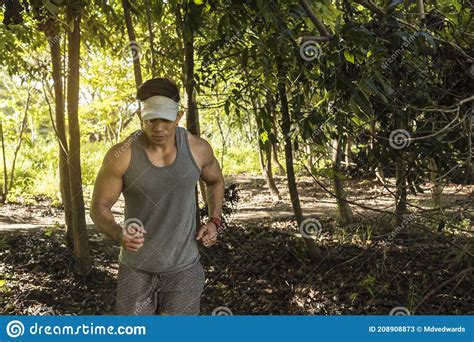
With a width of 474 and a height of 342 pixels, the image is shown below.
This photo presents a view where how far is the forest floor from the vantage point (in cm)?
425

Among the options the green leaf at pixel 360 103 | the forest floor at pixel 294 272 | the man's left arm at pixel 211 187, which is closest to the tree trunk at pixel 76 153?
the forest floor at pixel 294 272

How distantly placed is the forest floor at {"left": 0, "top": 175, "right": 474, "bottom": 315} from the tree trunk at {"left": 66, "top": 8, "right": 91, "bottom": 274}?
240mm

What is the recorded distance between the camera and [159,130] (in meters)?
2.36

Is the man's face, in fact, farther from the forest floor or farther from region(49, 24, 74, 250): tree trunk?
region(49, 24, 74, 250): tree trunk

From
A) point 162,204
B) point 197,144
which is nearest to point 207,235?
point 162,204

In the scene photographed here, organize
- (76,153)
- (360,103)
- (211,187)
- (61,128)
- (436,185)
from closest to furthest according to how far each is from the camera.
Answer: (360,103), (211,187), (436,185), (76,153), (61,128)

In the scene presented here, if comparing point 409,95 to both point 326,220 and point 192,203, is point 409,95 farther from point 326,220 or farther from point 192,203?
point 326,220

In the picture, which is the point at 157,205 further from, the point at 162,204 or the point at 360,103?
the point at 360,103

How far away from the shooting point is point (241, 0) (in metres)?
2.56

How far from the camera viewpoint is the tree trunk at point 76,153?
485 cm

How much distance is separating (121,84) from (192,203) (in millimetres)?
6554

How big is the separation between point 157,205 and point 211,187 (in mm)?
415

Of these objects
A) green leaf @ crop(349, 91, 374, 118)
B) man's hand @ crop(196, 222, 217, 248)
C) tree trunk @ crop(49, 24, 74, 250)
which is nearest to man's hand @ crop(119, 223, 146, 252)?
man's hand @ crop(196, 222, 217, 248)

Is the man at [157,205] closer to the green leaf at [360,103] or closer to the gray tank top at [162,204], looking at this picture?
the gray tank top at [162,204]
